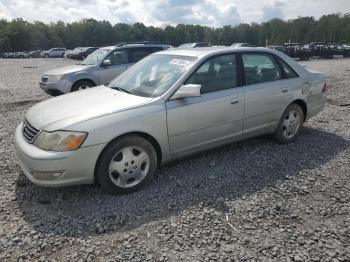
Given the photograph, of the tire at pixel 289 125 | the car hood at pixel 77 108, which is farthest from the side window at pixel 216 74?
the tire at pixel 289 125

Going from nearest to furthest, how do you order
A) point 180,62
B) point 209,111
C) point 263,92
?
point 209,111
point 180,62
point 263,92

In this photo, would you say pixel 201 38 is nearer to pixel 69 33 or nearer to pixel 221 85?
pixel 69 33

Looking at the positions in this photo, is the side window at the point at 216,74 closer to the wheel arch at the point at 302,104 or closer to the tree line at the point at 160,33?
the wheel arch at the point at 302,104

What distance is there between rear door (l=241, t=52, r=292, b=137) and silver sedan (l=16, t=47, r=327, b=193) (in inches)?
0.6

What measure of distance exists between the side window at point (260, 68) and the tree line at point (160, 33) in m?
80.4

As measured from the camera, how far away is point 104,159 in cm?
351

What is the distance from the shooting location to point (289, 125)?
5.30 meters

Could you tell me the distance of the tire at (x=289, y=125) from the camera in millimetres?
5191

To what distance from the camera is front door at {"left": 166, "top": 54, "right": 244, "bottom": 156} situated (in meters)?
3.98

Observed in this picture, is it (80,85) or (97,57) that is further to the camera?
(97,57)

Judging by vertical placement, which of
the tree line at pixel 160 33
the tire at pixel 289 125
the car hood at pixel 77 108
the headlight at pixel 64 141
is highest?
the tree line at pixel 160 33

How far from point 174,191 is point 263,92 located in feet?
6.72

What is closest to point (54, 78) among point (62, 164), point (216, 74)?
point (216, 74)

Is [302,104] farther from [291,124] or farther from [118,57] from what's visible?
[118,57]
